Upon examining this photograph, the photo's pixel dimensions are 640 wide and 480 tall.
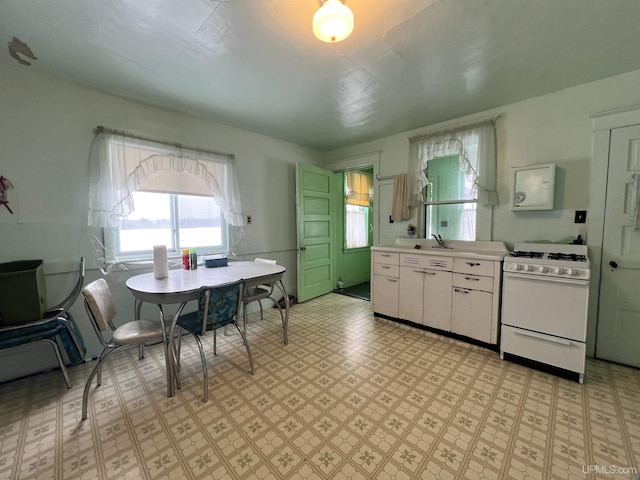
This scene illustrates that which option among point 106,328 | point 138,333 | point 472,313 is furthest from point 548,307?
point 106,328

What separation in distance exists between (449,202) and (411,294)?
127 cm

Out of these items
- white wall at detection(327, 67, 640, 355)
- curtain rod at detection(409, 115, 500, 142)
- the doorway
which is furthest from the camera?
the doorway

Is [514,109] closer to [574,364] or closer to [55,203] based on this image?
[574,364]

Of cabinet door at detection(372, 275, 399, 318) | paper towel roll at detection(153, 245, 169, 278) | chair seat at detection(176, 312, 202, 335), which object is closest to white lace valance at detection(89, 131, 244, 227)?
paper towel roll at detection(153, 245, 169, 278)

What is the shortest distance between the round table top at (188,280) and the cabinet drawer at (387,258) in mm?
1338

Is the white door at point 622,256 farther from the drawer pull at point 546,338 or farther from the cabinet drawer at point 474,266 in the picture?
the cabinet drawer at point 474,266

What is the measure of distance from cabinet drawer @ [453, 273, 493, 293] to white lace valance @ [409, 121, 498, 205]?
2.98 feet

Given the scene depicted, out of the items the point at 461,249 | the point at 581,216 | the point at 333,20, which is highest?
the point at 333,20

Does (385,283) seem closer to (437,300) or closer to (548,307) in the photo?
(437,300)

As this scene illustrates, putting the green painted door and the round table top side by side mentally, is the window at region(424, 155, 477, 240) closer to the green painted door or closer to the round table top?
the green painted door

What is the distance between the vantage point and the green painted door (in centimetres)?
386

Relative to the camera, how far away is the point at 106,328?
171cm

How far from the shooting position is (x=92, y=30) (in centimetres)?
Answer: 163

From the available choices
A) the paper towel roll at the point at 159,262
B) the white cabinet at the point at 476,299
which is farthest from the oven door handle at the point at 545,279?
the paper towel roll at the point at 159,262
